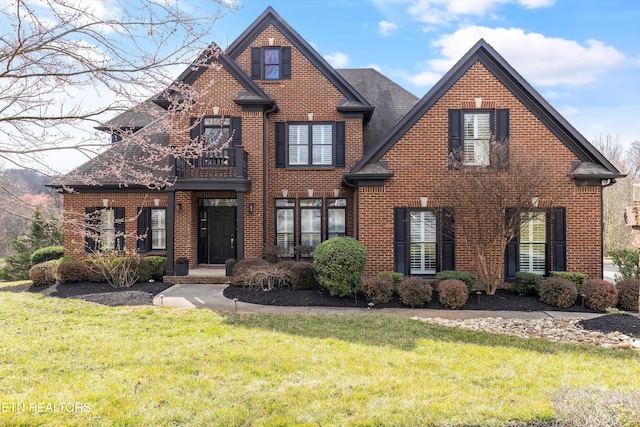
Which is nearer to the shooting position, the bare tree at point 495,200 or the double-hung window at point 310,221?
the bare tree at point 495,200

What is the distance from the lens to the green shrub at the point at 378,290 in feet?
31.4

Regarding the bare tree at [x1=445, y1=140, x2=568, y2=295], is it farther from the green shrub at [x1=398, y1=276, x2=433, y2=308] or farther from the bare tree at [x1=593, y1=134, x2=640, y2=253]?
the bare tree at [x1=593, y1=134, x2=640, y2=253]

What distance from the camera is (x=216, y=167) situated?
515 inches

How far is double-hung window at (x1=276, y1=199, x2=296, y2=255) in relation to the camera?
14445 mm

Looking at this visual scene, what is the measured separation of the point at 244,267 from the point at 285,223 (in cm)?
319

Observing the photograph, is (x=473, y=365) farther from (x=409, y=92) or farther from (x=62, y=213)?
(x=409, y=92)

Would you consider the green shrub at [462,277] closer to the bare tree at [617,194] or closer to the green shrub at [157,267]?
the green shrub at [157,267]

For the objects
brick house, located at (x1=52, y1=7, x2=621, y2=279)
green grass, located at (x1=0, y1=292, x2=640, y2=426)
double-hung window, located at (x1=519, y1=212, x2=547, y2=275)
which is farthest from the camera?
double-hung window, located at (x1=519, y1=212, x2=547, y2=275)

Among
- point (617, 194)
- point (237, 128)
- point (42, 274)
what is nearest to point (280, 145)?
point (237, 128)

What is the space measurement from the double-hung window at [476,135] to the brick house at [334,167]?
0.10ft

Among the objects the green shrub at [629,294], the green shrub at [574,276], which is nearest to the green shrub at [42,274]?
the green shrub at [574,276]

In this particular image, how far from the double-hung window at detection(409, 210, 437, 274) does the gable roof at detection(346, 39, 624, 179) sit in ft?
7.59

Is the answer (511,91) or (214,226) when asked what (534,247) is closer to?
(511,91)


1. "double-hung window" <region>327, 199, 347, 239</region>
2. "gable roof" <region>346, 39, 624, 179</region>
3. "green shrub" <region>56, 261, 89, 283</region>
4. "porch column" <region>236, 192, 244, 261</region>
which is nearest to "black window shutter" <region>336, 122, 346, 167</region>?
"double-hung window" <region>327, 199, 347, 239</region>
